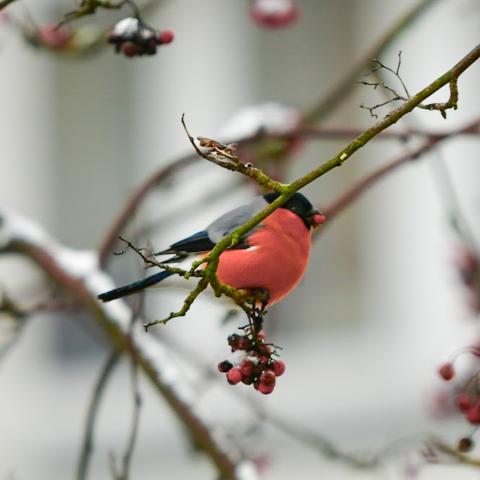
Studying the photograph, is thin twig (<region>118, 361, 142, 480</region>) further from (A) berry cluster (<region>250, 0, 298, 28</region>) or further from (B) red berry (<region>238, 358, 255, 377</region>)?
(A) berry cluster (<region>250, 0, 298, 28</region>)

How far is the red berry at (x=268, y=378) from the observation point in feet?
4.06

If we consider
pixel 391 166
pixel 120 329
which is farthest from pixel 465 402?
pixel 120 329

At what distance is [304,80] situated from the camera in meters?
7.04

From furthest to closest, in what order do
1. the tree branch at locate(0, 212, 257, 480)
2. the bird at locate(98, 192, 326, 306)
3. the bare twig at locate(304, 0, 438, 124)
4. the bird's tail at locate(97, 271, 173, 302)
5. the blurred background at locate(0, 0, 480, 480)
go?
the blurred background at locate(0, 0, 480, 480) → the bare twig at locate(304, 0, 438, 124) → the tree branch at locate(0, 212, 257, 480) → the bird at locate(98, 192, 326, 306) → the bird's tail at locate(97, 271, 173, 302)

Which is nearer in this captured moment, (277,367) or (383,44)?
(277,367)

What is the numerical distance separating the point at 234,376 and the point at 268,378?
4 cm

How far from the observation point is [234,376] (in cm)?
126

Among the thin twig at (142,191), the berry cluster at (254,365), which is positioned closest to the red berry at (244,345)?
the berry cluster at (254,365)

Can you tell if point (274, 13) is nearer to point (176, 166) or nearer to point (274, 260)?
point (176, 166)

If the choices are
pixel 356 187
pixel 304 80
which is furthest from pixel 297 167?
pixel 356 187

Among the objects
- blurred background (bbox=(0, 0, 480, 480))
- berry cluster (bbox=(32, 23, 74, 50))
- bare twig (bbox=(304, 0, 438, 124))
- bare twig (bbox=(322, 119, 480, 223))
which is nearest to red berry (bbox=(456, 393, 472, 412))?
bare twig (bbox=(322, 119, 480, 223))

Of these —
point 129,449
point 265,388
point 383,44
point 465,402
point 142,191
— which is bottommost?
point 265,388

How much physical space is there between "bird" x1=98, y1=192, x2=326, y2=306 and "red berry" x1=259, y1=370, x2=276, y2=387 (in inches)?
2.9

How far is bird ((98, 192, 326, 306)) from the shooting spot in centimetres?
127
